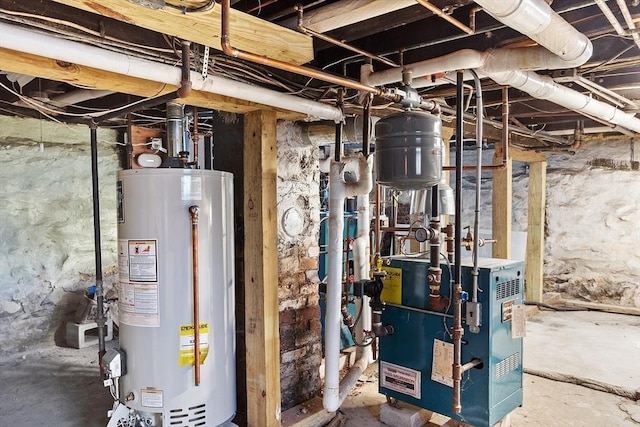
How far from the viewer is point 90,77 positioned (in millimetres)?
1611

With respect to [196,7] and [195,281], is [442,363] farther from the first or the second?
[196,7]

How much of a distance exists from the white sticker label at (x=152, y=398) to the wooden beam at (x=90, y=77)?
123 cm

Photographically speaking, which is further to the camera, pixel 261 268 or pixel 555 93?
pixel 555 93

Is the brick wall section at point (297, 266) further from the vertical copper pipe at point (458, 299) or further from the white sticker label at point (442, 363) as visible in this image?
the vertical copper pipe at point (458, 299)

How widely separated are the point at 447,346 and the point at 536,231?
11.0 ft

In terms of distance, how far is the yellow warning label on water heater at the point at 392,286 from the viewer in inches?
97.3

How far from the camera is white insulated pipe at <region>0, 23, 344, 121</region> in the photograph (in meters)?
1.28

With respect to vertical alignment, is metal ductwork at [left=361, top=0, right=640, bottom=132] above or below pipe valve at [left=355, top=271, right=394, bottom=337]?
above

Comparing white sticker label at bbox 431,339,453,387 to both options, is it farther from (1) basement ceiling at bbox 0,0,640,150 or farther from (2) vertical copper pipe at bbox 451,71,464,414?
(1) basement ceiling at bbox 0,0,640,150

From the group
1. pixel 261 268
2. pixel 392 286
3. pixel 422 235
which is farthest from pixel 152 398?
pixel 422 235

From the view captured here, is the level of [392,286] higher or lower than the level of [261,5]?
lower

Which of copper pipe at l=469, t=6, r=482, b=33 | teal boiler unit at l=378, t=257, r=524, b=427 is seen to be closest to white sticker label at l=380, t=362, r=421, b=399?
Answer: teal boiler unit at l=378, t=257, r=524, b=427

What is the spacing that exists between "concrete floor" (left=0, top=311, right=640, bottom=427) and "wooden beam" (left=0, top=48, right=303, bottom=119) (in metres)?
1.76


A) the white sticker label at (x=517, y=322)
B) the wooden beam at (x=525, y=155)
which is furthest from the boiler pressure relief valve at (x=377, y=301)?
the wooden beam at (x=525, y=155)
